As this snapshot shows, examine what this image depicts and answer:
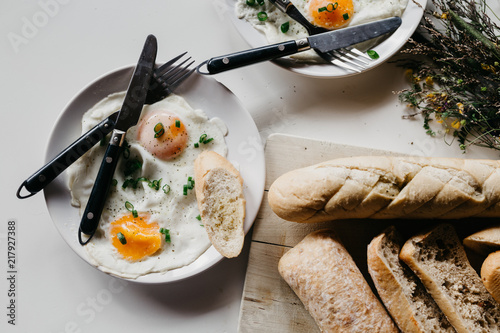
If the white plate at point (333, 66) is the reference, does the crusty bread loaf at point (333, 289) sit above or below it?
below

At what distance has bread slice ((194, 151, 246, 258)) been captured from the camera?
7.69 ft

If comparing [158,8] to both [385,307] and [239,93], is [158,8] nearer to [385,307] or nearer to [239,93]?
[239,93]

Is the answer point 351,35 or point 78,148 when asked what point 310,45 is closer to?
point 351,35

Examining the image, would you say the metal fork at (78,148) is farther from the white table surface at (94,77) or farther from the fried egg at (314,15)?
the fried egg at (314,15)

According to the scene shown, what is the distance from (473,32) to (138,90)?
2053mm

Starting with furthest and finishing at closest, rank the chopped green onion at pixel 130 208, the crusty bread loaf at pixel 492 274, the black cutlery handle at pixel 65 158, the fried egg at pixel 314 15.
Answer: the fried egg at pixel 314 15 < the chopped green onion at pixel 130 208 < the black cutlery handle at pixel 65 158 < the crusty bread loaf at pixel 492 274

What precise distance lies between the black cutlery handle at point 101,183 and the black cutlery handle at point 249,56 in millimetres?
687

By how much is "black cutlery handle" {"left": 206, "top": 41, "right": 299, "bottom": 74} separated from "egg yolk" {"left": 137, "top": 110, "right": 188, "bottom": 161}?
39 cm

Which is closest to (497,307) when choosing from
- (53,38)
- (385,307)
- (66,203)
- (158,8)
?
(385,307)

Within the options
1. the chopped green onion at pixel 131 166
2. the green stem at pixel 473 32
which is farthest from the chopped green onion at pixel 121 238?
the green stem at pixel 473 32

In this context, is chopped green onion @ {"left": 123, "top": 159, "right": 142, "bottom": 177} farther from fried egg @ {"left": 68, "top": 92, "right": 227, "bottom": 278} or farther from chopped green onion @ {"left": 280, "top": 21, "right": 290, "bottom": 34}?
chopped green onion @ {"left": 280, "top": 21, "right": 290, "bottom": 34}

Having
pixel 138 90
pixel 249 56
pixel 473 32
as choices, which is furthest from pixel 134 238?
pixel 473 32

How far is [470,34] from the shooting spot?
2.50 metres

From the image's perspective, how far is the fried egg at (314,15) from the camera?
261cm
